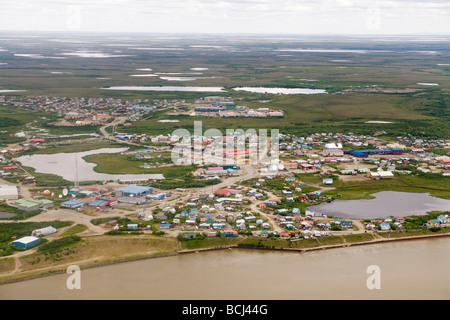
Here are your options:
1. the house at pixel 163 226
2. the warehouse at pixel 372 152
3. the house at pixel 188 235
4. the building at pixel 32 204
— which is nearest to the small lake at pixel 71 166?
the building at pixel 32 204

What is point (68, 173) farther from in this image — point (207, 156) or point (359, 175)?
point (359, 175)

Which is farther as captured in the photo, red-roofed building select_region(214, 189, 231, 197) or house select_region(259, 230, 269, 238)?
red-roofed building select_region(214, 189, 231, 197)

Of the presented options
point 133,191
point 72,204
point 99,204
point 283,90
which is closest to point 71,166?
point 133,191

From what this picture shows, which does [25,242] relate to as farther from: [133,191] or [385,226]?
[385,226]

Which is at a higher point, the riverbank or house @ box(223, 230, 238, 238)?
house @ box(223, 230, 238, 238)

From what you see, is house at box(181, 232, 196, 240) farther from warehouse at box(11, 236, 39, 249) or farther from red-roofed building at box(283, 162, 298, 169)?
red-roofed building at box(283, 162, 298, 169)

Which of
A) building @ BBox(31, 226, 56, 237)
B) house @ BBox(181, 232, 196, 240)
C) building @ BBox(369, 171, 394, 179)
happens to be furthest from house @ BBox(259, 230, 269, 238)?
building @ BBox(369, 171, 394, 179)

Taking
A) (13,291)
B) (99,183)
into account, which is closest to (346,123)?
(99,183)

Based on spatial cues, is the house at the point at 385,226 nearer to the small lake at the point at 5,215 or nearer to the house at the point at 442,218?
the house at the point at 442,218
